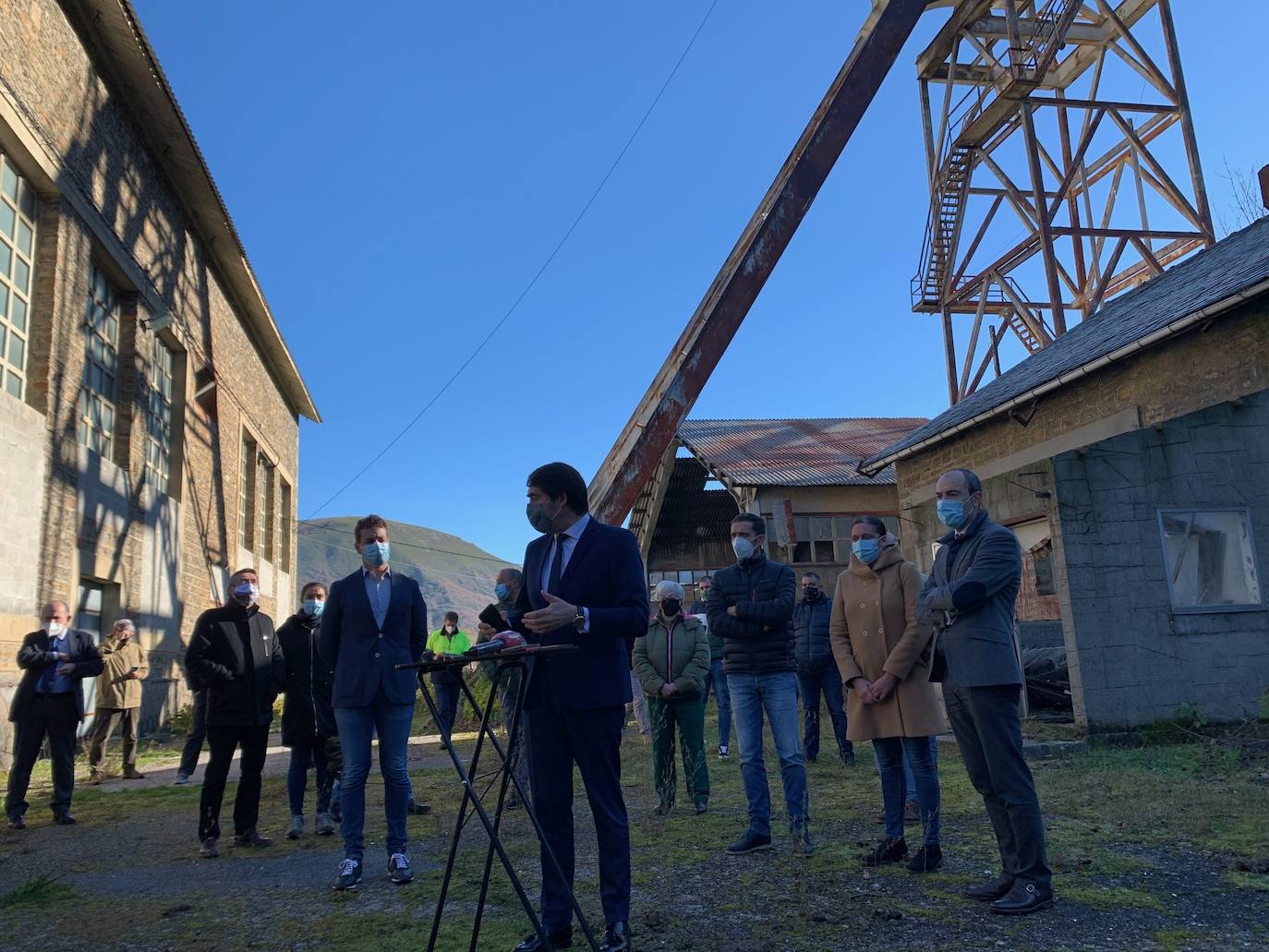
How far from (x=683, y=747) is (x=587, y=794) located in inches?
135

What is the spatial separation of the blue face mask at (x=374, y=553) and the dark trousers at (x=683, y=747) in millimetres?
2548

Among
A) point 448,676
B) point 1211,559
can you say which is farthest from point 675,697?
point 1211,559

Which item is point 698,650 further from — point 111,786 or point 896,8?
point 896,8

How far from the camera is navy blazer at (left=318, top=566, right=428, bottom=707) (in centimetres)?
504

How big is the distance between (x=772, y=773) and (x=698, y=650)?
1.90m

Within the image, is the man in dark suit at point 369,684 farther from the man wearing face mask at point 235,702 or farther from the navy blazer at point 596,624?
the navy blazer at point 596,624

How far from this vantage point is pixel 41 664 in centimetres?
757

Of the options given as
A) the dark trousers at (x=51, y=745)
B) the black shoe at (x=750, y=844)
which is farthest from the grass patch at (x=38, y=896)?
the black shoe at (x=750, y=844)

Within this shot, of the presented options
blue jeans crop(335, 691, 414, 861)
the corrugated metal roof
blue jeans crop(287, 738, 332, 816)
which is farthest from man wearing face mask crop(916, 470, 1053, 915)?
the corrugated metal roof

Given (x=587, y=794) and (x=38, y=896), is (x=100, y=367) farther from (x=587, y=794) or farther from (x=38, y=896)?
(x=587, y=794)

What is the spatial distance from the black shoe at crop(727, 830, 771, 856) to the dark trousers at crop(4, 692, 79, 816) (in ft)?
18.0

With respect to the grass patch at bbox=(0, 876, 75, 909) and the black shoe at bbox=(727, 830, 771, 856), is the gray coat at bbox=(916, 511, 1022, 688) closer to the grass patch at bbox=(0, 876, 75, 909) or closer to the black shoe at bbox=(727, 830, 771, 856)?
the black shoe at bbox=(727, 830, 771, 856)

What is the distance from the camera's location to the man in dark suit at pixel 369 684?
496 centimetres

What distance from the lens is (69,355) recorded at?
12.6 metres
